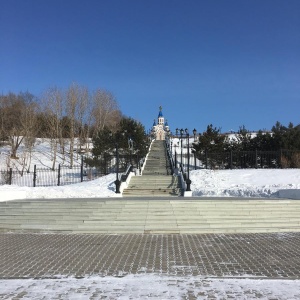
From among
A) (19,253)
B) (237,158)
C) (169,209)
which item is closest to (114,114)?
(237,158)

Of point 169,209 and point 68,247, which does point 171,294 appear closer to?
point 68,247

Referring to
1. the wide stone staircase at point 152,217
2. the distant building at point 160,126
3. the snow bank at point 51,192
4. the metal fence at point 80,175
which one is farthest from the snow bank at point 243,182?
the distant building at point 160,126

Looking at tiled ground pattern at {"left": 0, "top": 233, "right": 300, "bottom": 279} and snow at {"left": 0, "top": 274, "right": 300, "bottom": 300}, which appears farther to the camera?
tiled ground pattern at {"left": 0, "top": 233, "right": 300, "bottom": 279}

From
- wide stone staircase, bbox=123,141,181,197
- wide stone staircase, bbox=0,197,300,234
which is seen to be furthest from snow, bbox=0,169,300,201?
wide stone staircase, bbox=0,197,300,234

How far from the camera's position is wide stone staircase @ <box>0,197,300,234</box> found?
11.9 m

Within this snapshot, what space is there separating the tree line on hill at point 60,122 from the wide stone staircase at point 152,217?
2566 cm

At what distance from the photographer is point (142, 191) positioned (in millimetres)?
23156

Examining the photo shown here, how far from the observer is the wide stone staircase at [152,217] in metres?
11.9

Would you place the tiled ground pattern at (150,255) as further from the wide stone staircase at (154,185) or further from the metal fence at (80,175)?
the metal fence at (80,175)

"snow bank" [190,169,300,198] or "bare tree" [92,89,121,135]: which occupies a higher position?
"bare tree" [92,89,121,135]

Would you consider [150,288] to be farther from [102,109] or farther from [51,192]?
[102,109]

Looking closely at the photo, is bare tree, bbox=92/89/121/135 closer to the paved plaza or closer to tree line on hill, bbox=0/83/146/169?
tree line on hill, bbox=0/83/146/169

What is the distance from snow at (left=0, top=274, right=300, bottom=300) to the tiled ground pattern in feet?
1.33

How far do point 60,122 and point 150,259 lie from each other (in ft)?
148
